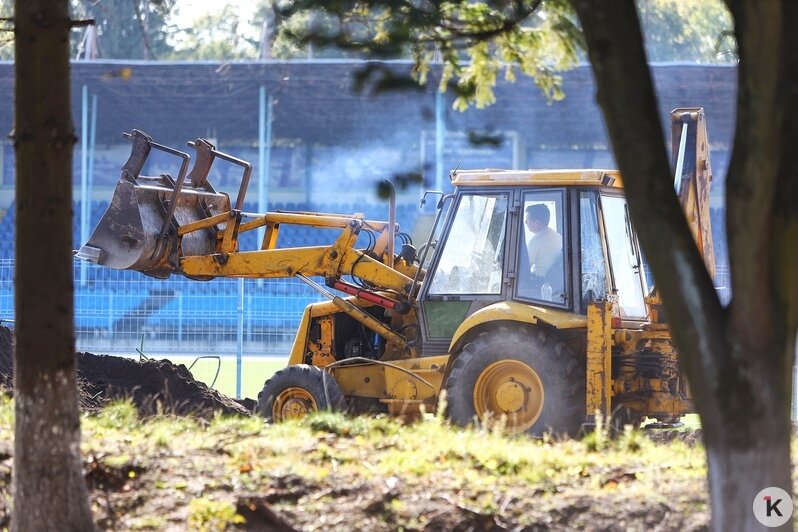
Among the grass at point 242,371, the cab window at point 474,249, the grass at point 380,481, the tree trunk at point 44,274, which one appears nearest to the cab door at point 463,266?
the cab window at point 474,249

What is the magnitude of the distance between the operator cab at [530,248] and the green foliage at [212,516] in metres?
4.85

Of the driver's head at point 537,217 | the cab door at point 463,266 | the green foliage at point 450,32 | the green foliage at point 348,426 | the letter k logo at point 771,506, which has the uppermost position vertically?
the green foliage at point 450,32

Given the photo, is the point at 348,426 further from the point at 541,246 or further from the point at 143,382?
the point at 143,382

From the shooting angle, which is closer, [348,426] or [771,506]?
[771,506]

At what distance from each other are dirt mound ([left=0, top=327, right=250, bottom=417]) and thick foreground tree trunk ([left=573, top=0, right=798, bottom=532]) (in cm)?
799

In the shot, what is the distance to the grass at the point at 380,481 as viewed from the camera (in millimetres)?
6336

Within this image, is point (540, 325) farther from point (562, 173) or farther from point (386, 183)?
point (386, 183)

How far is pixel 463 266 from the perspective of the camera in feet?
37.2

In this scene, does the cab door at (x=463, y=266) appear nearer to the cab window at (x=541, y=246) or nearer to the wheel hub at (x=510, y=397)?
the cab window at (x=541, y=246)

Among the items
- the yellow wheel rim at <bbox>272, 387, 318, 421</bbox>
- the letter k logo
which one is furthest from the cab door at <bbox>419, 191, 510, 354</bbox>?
the letter k logo

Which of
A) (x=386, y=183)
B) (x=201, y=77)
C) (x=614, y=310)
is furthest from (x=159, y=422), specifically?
(x=201, y=77)

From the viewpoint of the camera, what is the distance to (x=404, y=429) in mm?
8414

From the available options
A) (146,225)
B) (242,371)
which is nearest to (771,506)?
(146,225)

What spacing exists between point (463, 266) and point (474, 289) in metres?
0.25
